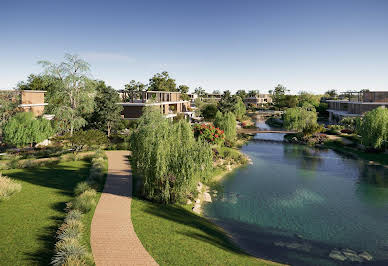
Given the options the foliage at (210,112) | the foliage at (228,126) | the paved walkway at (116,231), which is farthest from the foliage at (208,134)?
the foliage at (210,112)

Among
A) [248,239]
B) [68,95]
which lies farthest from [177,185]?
[68,95]

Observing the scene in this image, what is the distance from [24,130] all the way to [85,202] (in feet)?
68.6

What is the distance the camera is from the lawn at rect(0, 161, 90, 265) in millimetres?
10572

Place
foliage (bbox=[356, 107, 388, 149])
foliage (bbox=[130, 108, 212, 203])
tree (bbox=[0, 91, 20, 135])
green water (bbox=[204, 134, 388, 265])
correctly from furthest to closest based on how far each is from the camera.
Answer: foliage (bbox=[356, 107, 388, 149])
tree (bbox=[0, 91, 20, 135])
foliage (bbox=[130, 108, 212, 203])
green water (bbox=[204, 134, 388, 265])

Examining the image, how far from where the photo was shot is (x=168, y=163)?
17.2m

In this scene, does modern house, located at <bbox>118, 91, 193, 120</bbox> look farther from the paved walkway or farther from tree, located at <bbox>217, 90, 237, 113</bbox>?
the paved walkway

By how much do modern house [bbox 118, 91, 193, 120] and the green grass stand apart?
1157 inches

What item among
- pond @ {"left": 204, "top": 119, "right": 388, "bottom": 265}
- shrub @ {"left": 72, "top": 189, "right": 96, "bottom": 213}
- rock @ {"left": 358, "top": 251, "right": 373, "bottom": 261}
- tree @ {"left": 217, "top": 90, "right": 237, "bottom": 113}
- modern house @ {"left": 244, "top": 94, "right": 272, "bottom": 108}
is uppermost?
modern house @ {"left": 244, "top": 94, "right": 272, "bottom": 108}

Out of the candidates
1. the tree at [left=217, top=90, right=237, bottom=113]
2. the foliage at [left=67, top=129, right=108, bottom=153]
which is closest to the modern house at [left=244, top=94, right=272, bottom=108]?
the tree at [left=217, top=90, right=237, bottom=113]

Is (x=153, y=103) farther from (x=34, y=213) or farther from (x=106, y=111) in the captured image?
(x=34, y=213)

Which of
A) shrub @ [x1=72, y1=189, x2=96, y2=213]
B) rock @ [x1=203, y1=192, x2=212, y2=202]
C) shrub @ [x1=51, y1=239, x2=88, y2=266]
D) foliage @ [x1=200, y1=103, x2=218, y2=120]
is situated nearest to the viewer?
shrub @ [x1=51, y1=239, x2=88, y2=266]

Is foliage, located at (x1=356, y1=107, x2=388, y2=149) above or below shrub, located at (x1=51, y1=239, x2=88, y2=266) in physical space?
above

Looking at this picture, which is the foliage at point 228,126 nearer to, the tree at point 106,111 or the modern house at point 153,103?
the modern house at point 153,103

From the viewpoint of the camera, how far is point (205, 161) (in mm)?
17750
